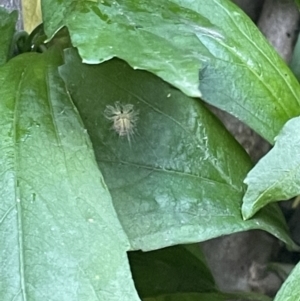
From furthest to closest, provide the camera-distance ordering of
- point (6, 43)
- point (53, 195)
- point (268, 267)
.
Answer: point (268, 267)
point (6, 43)
point (53, 195)

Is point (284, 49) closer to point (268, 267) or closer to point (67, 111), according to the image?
point (268, 267)

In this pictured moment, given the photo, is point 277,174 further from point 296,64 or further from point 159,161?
point 296,64

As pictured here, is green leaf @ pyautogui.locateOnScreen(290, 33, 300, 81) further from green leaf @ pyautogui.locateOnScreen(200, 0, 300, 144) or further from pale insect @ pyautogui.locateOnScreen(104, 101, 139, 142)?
pale insect @ pyautogui.locateOnScreen(104, 101, 139, 142)

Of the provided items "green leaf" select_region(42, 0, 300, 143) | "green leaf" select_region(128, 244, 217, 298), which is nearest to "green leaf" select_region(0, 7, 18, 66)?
"green leaf" select_region(42, 0, 300, 143)

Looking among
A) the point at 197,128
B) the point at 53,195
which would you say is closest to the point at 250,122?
the point at 197,128

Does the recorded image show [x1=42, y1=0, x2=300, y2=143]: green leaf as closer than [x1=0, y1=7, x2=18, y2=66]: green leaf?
Yes

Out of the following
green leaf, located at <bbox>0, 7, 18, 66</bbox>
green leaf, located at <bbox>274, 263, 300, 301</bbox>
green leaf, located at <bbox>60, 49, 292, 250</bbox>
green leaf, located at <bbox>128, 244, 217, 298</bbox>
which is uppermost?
green leaf, located at <bbox>0, 7, 18, 66</bbox>

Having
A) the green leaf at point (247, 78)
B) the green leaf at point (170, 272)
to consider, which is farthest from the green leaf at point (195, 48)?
the green leaf at point (170, 272)
